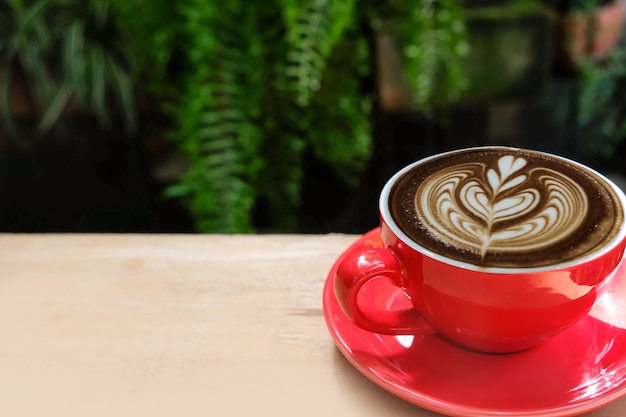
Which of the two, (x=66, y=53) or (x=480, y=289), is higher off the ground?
(x=480, y=289)

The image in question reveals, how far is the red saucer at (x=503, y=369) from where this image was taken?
0.38 meters

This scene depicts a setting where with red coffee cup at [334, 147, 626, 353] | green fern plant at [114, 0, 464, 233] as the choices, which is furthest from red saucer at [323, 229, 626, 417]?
green fern plant at [114, 0, 464, 233]

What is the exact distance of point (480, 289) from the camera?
1.24 ft

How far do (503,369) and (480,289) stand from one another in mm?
72

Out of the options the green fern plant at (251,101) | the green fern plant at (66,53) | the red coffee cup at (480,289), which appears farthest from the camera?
the green fern plant at (66,53)

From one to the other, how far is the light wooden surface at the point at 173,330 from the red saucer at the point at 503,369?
0.9 inches

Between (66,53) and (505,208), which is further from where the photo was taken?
(66,53)

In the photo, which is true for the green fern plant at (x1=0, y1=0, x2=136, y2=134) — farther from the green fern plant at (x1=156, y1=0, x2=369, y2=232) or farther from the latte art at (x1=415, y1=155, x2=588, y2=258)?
the latte art at (x1=415, y1=155, x2=588, y2=258)

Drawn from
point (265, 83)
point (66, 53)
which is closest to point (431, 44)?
point (265, 83)

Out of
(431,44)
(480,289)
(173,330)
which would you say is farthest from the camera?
(431,44)

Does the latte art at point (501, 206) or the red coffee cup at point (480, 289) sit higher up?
the latte art at point (501, 206)

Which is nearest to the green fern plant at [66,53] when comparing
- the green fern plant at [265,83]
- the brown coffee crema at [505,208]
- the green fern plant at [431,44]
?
the green fern plant at [265,83]

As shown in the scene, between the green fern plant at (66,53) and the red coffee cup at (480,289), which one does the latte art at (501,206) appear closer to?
the red coffee cup at (480,289)

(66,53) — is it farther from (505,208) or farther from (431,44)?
(505,208)
